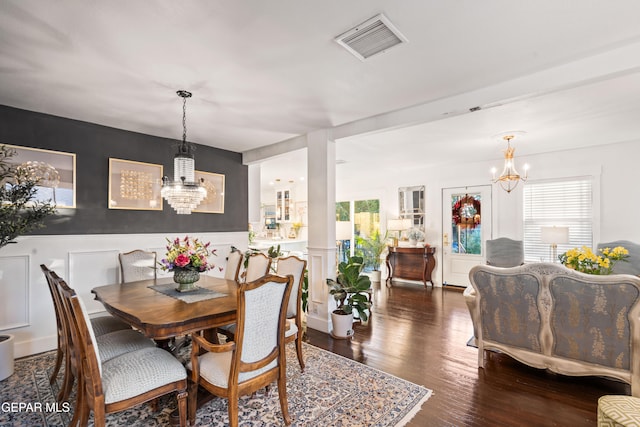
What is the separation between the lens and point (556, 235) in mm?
4414

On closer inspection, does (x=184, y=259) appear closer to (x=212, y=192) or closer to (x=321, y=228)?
(x=321, y=228)

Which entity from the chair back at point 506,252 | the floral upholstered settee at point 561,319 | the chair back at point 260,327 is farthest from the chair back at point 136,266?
the chair back at point 506,252

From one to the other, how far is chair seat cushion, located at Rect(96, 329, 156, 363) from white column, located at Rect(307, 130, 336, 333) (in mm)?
2016

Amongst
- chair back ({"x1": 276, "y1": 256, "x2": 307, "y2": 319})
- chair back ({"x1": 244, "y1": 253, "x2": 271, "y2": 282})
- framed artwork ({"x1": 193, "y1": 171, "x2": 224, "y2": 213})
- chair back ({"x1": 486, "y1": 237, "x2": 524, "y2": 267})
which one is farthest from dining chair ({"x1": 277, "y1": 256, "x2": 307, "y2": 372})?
chair back ({"x1": 486, "y1": 237, "x2": 524, "y2": 267})

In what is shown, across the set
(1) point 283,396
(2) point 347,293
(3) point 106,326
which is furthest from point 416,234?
(3) point 106,326

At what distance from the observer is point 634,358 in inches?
87.5

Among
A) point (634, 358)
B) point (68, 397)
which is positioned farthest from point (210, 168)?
point (634, 358)

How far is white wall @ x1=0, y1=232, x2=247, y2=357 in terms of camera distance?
319cm

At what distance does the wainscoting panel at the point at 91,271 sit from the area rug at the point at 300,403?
0.95 m

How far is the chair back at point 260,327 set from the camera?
177 cm

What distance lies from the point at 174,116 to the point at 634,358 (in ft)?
15.2

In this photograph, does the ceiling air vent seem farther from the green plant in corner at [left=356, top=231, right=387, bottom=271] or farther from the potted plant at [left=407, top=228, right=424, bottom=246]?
the green plant in corner at [left=356, top=231, right=387, bottom=271]

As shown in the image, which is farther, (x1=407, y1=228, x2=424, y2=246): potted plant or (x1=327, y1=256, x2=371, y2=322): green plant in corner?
(x1=407, y1=228, x2=424, y2=246): potted plant

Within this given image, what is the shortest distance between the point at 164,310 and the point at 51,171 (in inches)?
100
